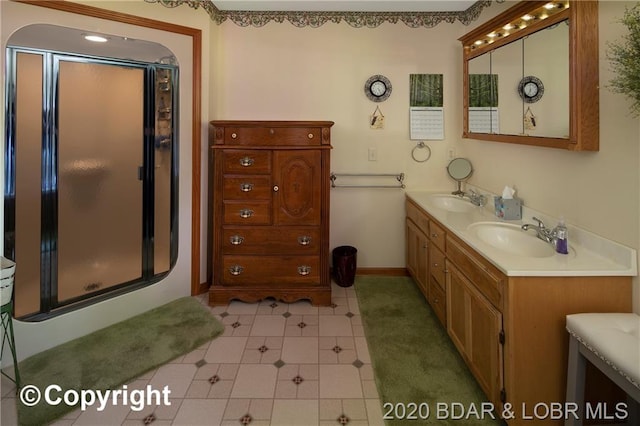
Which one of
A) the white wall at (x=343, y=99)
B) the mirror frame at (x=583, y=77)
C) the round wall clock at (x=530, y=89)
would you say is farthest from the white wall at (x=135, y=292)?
the mirror frame at (x=583, y=77)

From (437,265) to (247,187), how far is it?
1.56 metres

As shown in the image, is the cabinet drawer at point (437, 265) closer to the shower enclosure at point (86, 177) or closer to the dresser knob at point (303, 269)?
the dresser knob at point (303, 269)

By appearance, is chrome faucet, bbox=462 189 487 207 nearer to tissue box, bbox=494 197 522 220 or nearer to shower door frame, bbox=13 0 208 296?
tissue box, bbox=494 197 522 220

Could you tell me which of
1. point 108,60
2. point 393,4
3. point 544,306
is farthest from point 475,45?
point 108,60

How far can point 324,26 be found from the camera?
3271 mm

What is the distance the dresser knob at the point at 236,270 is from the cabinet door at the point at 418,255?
4.86 feet

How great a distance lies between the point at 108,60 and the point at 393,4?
233 centimetres

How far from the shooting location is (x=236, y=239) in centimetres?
285

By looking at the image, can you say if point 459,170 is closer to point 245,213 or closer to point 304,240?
point 304,240

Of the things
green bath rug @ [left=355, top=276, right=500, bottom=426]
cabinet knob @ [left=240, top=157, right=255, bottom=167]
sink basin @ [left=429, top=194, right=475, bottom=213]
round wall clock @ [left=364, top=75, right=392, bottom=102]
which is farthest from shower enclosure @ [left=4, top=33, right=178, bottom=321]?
sink basin @ [left=429, top=194, right=475, bottom=213]

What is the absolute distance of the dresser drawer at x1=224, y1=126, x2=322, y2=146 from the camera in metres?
2.77

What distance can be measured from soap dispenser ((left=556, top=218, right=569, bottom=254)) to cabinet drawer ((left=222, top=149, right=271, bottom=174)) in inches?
77.1

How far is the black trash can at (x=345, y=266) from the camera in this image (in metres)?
3.25

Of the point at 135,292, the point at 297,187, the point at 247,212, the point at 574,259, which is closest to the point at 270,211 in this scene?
the point at 247,212
